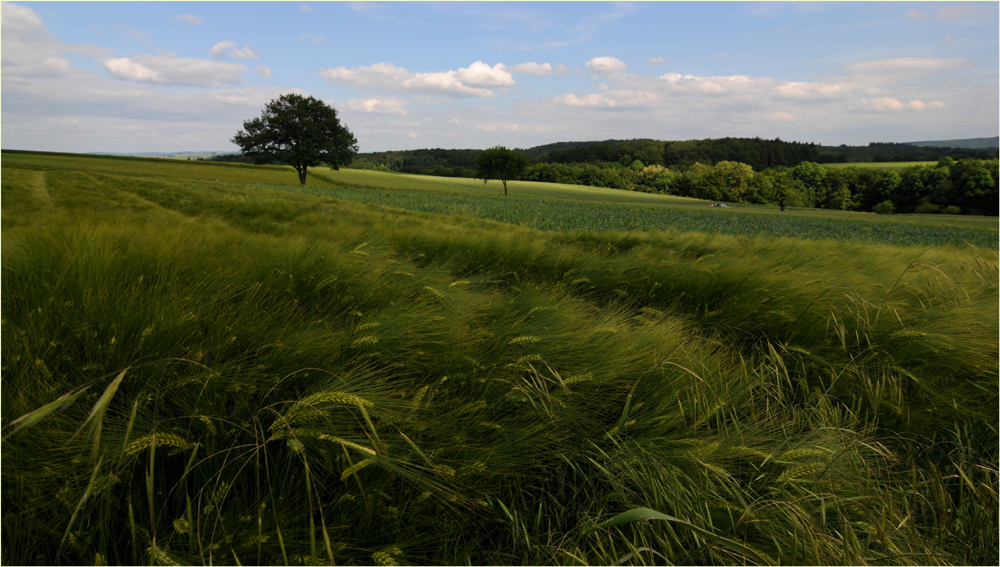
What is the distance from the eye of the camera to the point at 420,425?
4.45 feet

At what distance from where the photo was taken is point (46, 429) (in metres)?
1.19

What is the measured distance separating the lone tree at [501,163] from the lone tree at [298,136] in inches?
628

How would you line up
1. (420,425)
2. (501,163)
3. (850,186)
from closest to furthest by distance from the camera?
(420,425) < (501,163) < (850,186)

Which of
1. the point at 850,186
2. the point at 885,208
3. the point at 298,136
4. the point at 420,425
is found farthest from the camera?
the point at 850,186

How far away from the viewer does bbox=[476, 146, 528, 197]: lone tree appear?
176 ft

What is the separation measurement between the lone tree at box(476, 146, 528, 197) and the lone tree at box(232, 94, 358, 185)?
15945 millimetres

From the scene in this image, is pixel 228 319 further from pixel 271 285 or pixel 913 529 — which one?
pixel 913 529

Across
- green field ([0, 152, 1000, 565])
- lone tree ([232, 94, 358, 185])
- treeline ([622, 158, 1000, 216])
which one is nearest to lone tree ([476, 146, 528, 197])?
lone tree ([232, 94, 358, 185])

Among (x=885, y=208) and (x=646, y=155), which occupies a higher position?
(x=646, y=155)

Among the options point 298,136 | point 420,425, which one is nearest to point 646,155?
point 298,136

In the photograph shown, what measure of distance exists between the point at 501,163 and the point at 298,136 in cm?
2276

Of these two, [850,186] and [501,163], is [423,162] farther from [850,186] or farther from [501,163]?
[850,186]

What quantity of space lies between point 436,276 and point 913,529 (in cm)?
252

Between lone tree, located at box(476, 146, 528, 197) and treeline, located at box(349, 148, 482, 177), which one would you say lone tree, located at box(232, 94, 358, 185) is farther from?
treeline, located at box(349, 148, 482, 177)
